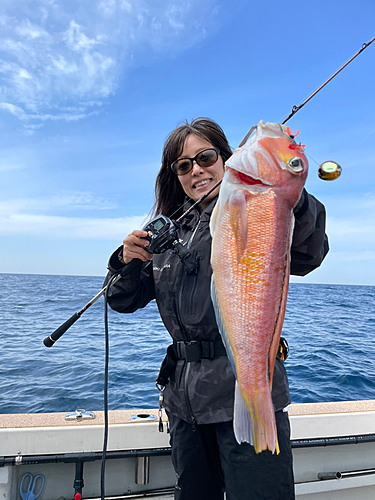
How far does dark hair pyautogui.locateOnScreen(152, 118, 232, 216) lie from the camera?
227 cm

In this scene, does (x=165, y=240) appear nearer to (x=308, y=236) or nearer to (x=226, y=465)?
(x=308, y=236)

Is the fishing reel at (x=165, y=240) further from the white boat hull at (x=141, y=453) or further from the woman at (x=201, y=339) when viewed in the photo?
the white boat hull at (x=141, y=453)

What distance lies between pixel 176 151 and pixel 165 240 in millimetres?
697

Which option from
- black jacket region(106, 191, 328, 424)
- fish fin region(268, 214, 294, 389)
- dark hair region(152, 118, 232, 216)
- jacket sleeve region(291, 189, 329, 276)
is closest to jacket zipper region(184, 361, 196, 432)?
black jacket region(106, 191, 328, 424)

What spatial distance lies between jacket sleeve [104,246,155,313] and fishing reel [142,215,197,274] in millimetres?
257

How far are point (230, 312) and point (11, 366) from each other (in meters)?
7.00

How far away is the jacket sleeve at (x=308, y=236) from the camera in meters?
1.50

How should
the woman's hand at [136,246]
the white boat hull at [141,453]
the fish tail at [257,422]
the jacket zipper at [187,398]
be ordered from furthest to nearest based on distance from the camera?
1. the white boat hull at [141,453]
2. the woman's hand at [136,246]
3. the jacket zipper at [187,398]
4. the fish tail at [257,422]

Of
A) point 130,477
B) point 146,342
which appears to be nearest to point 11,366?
point 146,342

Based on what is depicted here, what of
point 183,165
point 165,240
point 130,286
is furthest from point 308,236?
point 130,286

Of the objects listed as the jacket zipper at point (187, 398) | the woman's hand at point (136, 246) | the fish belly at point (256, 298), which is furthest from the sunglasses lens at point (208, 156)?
the jacket zipper at point (187, 398)

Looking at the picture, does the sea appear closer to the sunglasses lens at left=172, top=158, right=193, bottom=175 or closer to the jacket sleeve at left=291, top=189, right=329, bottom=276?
the sunglasses lens at left=172, top=158, right=193, bottom=175

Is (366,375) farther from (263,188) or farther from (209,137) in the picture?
(263,188)

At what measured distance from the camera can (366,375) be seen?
6.96 m
